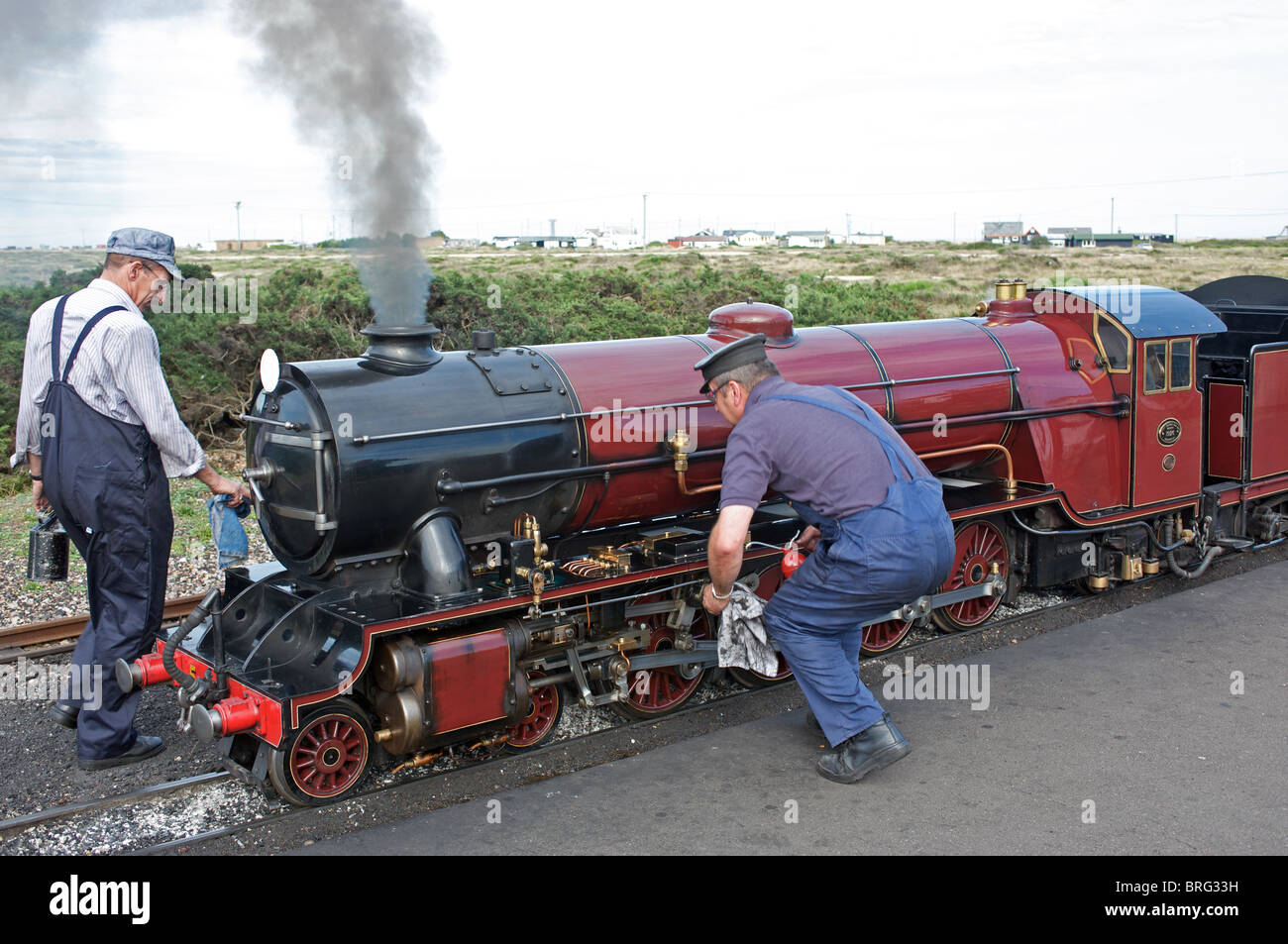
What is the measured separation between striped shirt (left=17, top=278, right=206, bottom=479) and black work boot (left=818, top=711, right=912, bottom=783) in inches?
129

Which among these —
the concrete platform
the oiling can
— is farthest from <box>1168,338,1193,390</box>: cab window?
the oiling can

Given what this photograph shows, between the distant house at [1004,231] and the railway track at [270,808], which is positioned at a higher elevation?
the distant house at [1004,231]

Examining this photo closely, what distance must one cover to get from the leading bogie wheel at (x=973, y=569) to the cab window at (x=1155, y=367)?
1581 mm

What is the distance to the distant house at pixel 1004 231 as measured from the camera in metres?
81.0

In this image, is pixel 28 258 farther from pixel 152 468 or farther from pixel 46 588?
pixel 152 468

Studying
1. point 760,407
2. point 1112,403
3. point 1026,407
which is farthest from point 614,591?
point 1112,403

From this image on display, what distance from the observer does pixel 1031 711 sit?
597cm

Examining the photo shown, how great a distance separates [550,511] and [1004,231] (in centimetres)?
8300

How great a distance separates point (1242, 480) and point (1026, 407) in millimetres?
2746

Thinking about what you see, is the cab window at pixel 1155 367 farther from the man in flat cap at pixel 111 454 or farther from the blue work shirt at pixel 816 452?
the man in flat cap at pixel 111 454

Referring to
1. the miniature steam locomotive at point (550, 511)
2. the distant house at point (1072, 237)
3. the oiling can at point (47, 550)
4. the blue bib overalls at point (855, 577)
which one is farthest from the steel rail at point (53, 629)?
the distant house at point (1072, 237)

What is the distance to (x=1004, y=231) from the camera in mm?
82438

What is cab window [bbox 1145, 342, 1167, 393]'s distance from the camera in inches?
318

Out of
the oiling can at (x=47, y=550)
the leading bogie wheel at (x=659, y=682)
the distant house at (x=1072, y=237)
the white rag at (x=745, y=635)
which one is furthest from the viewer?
the distant house at (x=1072, y=237)
